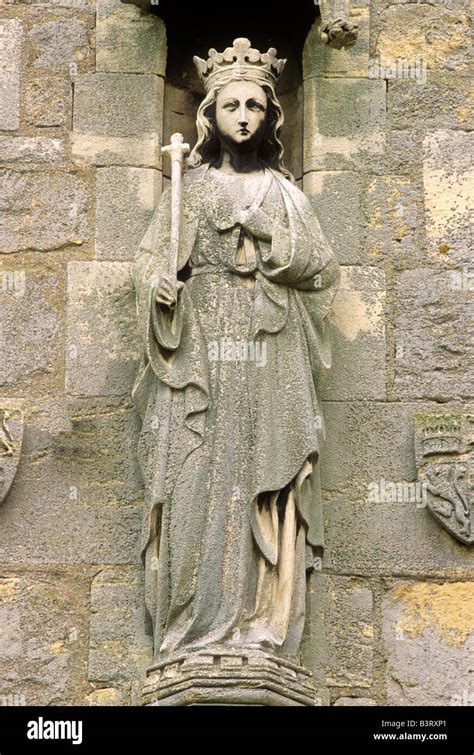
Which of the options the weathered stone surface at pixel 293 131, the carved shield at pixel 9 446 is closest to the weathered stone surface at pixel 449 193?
the weathered stone surface at pixel 293 131

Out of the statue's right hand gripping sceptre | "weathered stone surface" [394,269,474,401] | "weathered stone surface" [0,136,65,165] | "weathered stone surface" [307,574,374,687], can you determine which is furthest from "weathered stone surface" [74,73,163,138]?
"weathered stone surface" [307,574,374,687]

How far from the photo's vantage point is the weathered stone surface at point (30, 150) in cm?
1066

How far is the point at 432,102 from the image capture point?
10.8 meters

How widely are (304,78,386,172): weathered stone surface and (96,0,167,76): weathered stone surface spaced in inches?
24.2

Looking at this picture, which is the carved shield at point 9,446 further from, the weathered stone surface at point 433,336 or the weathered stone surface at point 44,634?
the weathered stone surface at point 433,336

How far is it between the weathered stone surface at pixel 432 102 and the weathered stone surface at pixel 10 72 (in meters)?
1.45

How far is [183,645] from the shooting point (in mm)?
9703

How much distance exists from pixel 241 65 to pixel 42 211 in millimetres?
951

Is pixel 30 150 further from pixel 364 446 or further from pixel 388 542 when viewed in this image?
pixel 388 542

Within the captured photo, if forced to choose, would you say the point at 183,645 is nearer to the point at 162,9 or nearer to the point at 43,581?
the point at 43,581

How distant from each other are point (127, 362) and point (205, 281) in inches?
19.6

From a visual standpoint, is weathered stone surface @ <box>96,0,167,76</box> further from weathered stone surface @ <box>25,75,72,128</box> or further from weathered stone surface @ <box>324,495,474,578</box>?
weathered stone surface @ <box>324,495,474,578</box>

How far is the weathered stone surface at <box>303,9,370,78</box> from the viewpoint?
35.6 feet

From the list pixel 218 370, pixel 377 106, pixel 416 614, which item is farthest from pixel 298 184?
pixel 416 614
